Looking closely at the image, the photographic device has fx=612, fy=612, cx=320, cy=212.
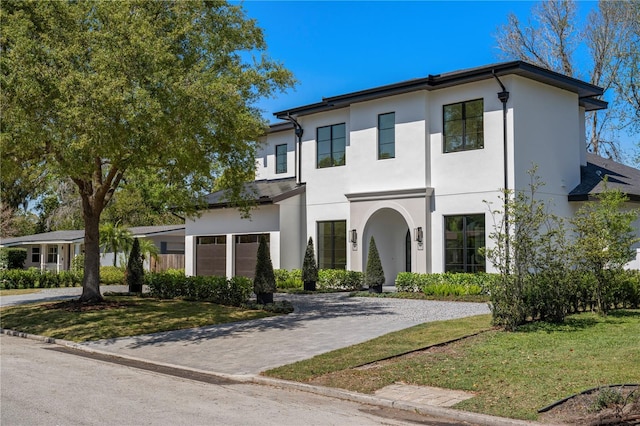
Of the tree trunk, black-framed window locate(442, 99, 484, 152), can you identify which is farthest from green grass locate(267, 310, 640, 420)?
the tree trunk

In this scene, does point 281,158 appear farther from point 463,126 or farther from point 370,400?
point 370,400

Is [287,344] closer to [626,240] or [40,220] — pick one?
[626,240]

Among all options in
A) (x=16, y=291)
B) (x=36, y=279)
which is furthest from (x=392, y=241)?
(x=36, y=279)

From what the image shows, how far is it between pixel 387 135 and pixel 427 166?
229cm

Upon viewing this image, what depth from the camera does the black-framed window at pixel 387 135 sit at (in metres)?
23.6

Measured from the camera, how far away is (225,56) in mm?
17953

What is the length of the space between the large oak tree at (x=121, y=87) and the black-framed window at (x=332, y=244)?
9.00 metres

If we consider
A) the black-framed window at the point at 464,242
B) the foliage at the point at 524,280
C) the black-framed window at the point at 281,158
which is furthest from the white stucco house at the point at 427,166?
the foliage at the point at 524,280

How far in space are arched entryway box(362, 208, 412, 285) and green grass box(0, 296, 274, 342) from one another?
822 centimetres

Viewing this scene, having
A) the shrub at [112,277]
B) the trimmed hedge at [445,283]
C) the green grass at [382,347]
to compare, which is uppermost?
the trimmed hedge at [445,283]

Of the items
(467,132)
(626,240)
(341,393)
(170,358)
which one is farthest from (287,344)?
(467,132)

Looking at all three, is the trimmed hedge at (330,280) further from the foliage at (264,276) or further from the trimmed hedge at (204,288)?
the foliage at (264,276)

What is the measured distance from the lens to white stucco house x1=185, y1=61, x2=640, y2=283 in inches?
826

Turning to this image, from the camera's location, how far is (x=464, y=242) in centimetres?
2164
